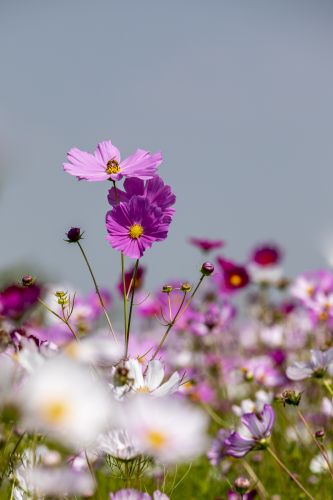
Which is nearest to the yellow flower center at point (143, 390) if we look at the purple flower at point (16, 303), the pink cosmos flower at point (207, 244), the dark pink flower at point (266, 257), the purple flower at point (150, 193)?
the purple flower at point (150, 193)

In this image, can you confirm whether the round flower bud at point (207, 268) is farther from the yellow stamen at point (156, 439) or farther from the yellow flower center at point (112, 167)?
the yellow stamen at point (156, 439)

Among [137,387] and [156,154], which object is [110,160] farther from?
[137,387]

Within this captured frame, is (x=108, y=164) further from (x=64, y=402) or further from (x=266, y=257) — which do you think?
(x=266, y=257)

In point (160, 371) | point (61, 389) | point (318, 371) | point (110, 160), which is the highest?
point (110, 160)

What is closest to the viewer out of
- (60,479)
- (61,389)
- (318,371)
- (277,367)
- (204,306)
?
(61,389)

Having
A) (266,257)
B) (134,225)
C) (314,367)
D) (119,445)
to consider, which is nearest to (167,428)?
(119,445)

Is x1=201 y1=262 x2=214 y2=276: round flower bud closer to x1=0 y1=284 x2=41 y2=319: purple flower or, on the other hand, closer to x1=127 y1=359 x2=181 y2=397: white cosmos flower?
x1=127 y1=359 x2=181 y2=397: white cosmos flower

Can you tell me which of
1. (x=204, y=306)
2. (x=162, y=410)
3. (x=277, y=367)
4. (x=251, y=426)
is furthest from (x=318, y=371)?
(x=204, y=306)
